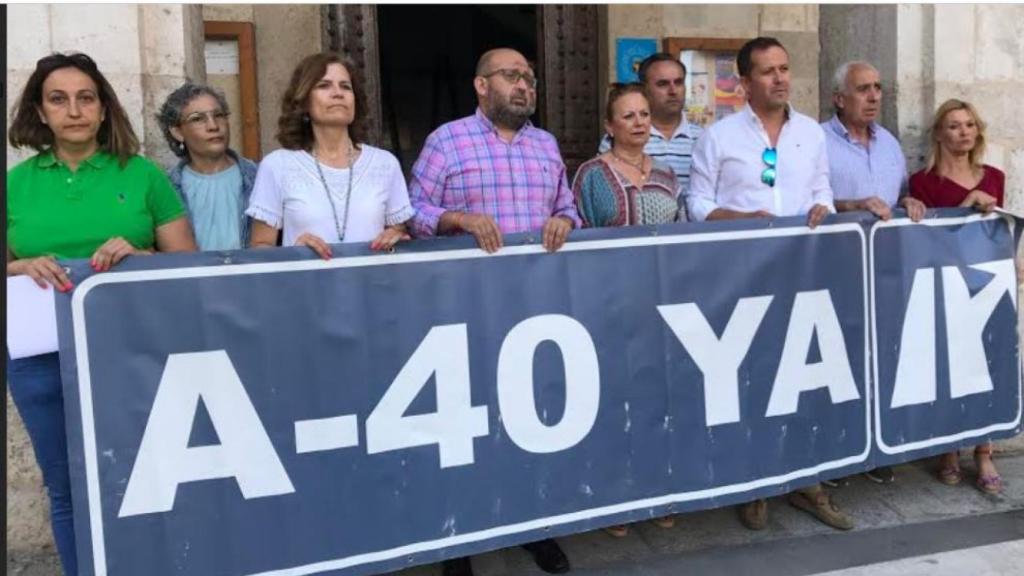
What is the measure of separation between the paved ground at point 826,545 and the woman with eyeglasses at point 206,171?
4.49ft

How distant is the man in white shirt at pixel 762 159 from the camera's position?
3.77 meters

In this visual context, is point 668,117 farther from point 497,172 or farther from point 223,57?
point 223,57

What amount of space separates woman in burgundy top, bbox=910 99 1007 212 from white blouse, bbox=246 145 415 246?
8.46ft

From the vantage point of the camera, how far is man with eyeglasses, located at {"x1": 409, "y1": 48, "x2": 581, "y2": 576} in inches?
133

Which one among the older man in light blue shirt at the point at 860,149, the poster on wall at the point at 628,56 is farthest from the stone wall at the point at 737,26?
the older man in light blue shirt at the point at 860,149

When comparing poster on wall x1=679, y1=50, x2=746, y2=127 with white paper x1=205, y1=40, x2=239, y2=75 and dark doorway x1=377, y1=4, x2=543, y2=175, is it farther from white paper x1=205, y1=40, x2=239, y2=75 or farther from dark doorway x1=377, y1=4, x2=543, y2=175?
white paper x1=205, y1=40, x2=239, y2=75

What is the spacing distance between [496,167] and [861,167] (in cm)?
175

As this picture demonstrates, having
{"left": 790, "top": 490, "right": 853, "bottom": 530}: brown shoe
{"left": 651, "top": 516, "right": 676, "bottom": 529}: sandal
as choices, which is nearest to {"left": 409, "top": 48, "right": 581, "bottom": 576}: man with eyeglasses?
Result: {"left": 651, "top": 516, "right": 676, "bottom": 529}: sandal

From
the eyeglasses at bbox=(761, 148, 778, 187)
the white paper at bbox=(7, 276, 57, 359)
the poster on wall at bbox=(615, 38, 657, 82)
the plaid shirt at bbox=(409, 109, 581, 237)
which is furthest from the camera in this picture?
the poster on wall at bbox=(615, 38, 657, 82)

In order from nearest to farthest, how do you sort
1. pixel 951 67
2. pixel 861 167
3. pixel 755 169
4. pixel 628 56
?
1. pixel 755 169
2. pixel 861 167
3. pixel 951 67
4. pixel 628 56

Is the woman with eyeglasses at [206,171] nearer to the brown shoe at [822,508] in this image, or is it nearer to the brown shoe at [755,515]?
the brown shoe at [755,515]

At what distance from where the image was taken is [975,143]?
4.30m

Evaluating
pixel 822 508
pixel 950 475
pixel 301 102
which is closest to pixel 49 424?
pixel 301 102

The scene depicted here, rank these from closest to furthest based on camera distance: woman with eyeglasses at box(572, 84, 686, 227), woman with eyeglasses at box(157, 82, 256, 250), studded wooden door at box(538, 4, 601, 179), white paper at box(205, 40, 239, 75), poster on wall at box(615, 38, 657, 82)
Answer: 1. woman with eyeglasses at box(157, 82, 256, 250)
2. woman with eyeglasses at box(572, 84, 686, 227)
3. white paper at box(205, 40, 239, 75)
4. studded wooden door at box(538, 4, 601, 179)
5. poster on wall at box(615, 38, 657, 82)
